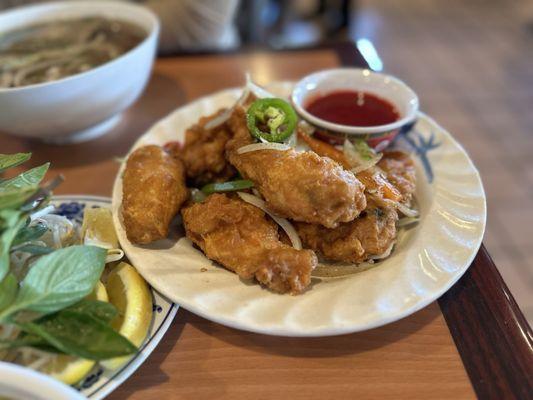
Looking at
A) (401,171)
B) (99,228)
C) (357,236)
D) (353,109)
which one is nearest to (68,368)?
(99,228)

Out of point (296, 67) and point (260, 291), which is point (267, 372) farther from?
point (296, 67)

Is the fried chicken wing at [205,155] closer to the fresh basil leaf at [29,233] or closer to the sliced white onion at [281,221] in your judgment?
the sliced white onion at [281,221]

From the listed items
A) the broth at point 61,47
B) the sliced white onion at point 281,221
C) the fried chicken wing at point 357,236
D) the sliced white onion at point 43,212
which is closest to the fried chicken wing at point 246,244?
the sliced white onion at point 281,221

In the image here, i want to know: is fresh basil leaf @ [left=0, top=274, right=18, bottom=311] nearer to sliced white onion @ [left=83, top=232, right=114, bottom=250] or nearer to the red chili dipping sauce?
sliced white onion @ [left=83, top=232, right=114, bottom=250]

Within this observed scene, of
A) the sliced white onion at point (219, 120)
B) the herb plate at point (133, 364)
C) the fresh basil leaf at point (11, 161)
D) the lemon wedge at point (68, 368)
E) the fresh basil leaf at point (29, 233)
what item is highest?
the sliced white onion at point (219, 120)

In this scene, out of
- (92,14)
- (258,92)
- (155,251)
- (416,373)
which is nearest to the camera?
(416,373)

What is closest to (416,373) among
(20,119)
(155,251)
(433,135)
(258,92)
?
(155,251)
